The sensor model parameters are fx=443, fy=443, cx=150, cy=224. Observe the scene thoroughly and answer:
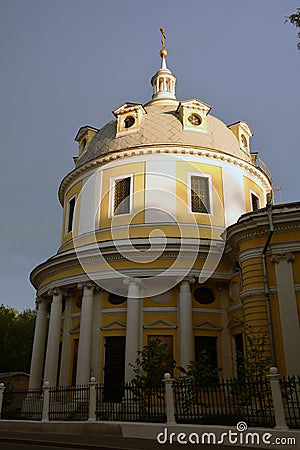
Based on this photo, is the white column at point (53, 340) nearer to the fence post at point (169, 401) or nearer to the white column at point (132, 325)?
the white column at point (132, 325)

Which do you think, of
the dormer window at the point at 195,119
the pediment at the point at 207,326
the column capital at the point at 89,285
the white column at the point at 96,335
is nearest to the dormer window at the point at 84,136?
the dormer window at the point at 195,119

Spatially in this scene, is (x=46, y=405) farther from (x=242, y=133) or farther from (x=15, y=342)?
(x=15, y=342)

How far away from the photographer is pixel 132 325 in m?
17.3

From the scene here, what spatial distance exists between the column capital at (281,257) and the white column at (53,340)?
10153 millimetres

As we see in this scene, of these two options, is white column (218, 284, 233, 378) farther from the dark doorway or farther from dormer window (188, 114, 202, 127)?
dormer window (188, 114, 202, 127)

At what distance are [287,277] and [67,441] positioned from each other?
8011 millimetres

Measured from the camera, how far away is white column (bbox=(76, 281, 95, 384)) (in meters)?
17.4

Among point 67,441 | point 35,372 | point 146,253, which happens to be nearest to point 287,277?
point 146,253

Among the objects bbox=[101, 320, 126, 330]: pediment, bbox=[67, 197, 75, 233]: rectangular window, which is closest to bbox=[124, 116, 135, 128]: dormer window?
bbox=[67, 197, 75, 233]: rectangular window

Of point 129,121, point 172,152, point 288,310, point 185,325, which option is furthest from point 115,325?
point 129,121

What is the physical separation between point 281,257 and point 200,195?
7.67m

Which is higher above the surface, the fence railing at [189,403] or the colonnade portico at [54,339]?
the colonnade portico at [54,339]

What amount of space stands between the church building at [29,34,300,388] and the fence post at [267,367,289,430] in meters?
3.27

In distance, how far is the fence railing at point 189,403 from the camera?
33.8 ft
